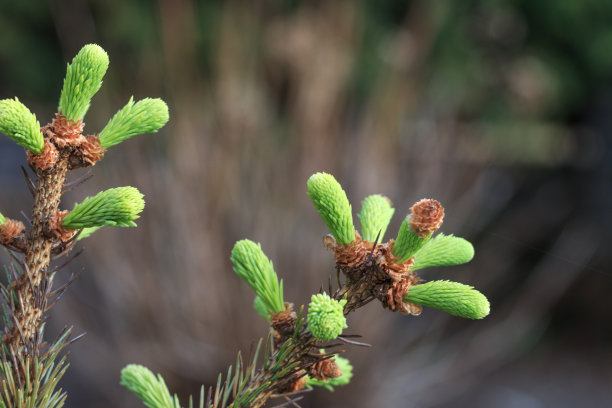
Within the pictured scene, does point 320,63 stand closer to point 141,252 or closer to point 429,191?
point 429,191

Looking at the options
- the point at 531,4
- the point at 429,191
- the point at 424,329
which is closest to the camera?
the point at 429,191

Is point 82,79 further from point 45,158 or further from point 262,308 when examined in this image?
point 262,308

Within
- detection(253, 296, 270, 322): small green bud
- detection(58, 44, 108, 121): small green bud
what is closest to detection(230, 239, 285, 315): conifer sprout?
detection(253, 296, 270, 322): small green bud

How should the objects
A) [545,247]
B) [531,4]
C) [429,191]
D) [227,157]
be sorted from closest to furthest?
[227,157] < [429,191] < [545,247] < [531,4]

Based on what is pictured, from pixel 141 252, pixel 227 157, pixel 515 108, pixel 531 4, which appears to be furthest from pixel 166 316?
pixel 531 4

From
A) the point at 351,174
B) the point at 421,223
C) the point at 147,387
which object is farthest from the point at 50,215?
the point at 351,174

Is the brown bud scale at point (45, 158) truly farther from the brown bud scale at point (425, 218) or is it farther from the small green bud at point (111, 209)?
the brown bud scale at point (425, 218)

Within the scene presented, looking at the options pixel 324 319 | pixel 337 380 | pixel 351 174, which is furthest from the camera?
pixel 351 174
